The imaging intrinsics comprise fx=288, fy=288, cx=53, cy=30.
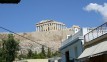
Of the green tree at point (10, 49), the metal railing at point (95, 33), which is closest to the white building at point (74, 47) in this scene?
the metal railing at point (95, 33)

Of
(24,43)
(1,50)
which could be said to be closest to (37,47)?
(24,43)

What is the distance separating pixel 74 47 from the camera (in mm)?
27219

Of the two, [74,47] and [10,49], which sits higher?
[10,49]

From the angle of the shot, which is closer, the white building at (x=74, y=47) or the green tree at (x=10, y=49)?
the white building at (x=74, y=47)

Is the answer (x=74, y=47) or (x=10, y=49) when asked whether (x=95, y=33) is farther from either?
(x=10, y=49)

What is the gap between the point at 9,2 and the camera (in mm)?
4266

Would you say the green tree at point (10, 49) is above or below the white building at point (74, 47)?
above

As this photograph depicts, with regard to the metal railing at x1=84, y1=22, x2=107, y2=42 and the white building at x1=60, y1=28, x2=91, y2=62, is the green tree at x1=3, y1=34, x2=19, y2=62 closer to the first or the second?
the white building at x1=60, y1=28, x2=91, y2=62

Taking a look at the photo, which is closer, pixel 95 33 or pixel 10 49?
pixel 95 33

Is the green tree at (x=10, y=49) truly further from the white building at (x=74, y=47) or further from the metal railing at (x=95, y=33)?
the metal railing at (x=95, y=33)

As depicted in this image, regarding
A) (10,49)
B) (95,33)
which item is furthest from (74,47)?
(10,49)

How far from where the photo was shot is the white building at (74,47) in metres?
25.1

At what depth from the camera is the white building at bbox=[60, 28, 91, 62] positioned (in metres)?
25.1

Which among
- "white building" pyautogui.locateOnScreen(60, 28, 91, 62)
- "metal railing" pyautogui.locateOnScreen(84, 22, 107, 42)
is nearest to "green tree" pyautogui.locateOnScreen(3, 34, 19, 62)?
"white building" pyautogui.locateOnScreen(60, 28, 91, 62)
